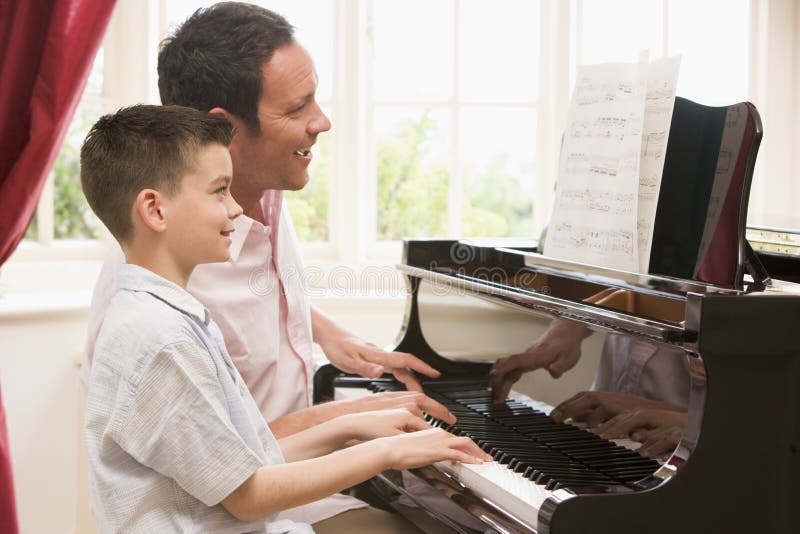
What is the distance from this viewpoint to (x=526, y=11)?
3480 millimetres

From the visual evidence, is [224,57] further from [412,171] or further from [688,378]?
[412,171]

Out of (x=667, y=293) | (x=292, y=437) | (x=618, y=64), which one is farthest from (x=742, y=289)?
(x=292, y=437)

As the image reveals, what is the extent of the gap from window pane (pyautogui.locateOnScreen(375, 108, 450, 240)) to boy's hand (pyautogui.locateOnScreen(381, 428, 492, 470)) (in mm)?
2150

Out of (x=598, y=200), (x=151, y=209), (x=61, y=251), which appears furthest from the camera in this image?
(x=61, y=251)

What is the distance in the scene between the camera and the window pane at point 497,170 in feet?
11.5

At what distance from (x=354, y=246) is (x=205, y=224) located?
2.12 m

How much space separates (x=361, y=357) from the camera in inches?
82.0

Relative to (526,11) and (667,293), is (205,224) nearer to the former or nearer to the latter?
(667,293)

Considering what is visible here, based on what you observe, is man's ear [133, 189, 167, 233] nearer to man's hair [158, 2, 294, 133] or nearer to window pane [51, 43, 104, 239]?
man's hair [158, 2, 294, 133]

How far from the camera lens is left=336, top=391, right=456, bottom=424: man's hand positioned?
1712 mm

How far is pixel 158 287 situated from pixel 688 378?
2.58ft

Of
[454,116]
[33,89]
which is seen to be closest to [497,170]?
[454,116]

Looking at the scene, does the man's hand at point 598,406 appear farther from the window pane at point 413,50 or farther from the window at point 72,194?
the window at point 72,194

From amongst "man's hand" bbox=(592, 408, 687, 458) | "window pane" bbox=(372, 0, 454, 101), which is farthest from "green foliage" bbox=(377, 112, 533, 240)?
"man's hand" bbox=(592, 408, 687, 458)
